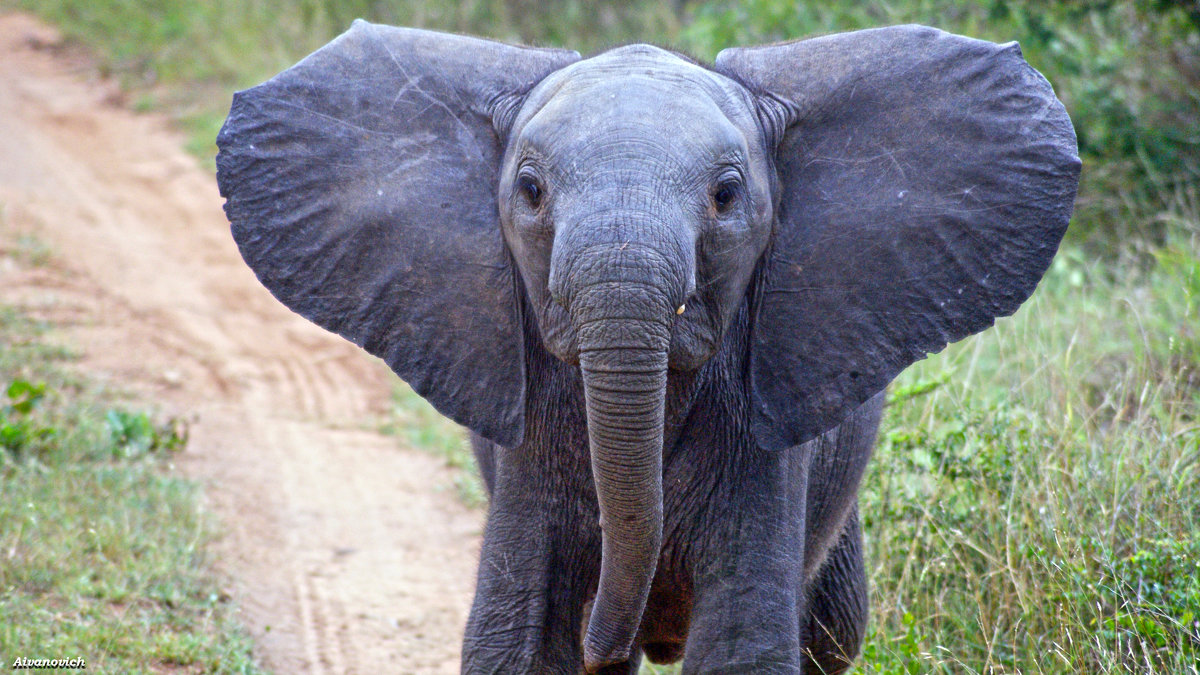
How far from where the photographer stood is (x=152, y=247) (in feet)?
29.8

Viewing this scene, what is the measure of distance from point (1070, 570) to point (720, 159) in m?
1.92

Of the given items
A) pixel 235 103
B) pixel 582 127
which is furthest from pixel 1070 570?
pixel 235 103

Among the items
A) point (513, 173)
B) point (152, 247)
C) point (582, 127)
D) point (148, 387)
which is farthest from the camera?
point (152, 247)

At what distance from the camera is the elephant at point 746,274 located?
2.92m

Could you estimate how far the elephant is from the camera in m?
Answer: 2.92

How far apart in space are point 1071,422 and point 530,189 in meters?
2.63

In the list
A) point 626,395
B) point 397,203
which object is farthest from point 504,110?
point 626,395

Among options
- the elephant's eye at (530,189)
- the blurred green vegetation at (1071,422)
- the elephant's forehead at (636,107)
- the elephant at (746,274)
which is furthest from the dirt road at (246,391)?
the elephant's forehead at (636,107)

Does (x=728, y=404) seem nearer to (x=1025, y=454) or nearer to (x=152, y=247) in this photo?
(x=1025, y=454)

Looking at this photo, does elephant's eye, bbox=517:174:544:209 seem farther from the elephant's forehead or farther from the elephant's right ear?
the elephant's right ear

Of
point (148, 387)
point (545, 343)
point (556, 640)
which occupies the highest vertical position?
point (545, 343)

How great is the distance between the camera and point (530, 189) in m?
2.65

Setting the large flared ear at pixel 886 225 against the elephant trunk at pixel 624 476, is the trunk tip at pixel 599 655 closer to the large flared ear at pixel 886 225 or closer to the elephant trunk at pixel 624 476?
the elephant trunk at pixel 624 476

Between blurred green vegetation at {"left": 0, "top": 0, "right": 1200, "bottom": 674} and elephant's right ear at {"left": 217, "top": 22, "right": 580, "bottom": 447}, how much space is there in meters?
0.51
